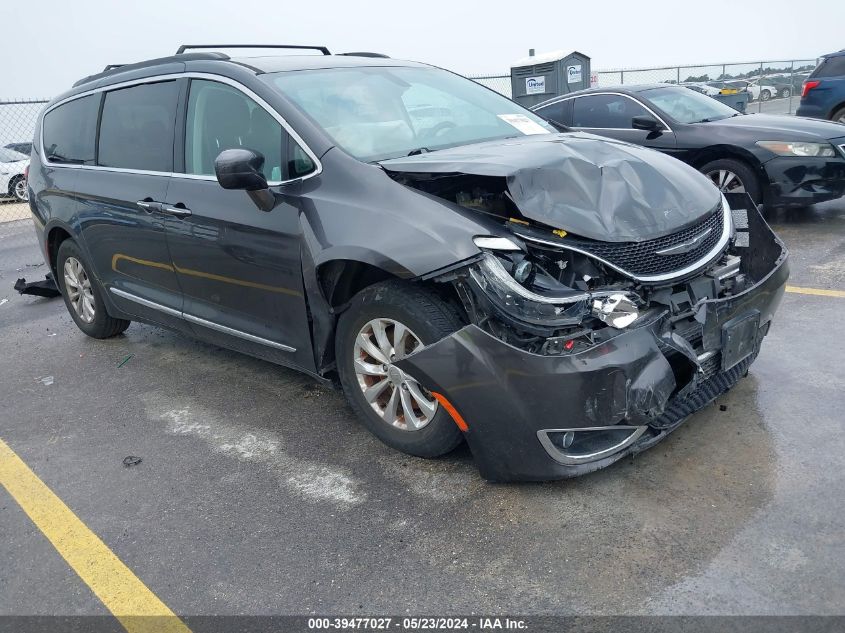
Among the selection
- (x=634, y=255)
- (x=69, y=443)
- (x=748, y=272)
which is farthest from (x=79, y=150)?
(x=748, y=272)

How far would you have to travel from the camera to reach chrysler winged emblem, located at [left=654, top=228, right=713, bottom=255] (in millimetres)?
3124

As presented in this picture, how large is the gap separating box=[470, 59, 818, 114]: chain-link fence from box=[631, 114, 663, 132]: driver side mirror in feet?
32.1

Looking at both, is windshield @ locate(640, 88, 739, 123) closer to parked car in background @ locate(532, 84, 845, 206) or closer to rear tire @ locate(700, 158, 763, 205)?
parked car in background @ locate(532, 84, 845, 206)

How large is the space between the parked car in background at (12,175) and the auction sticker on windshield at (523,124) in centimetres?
1436

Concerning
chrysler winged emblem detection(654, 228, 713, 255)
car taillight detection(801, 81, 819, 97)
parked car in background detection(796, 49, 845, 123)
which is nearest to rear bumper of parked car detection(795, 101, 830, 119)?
parked car in background detection(796, 49, 845, 123)

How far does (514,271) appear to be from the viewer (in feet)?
9.77

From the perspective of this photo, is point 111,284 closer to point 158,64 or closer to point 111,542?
point 158,64

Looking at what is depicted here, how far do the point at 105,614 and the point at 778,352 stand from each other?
363 centimetres

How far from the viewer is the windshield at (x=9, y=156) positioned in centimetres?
1591

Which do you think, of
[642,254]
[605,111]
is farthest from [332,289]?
[605,111]

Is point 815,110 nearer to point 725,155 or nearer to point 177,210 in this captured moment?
point 725,155

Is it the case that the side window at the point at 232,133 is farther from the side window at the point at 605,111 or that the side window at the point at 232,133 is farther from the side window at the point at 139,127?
the side window at the point at 605,111

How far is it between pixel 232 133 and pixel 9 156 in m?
14.5

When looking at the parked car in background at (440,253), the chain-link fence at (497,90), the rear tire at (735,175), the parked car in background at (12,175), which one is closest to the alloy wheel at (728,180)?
the rear tire at (735,175)
